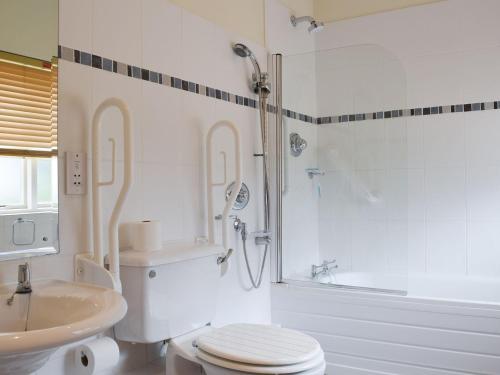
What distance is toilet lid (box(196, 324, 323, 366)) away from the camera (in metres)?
1.52

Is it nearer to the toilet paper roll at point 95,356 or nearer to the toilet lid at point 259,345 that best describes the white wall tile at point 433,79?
the toilet lid at point 259,345

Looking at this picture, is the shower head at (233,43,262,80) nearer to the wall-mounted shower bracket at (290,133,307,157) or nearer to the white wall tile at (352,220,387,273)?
the wall-mounted shower bracket at (290,133,307,157)

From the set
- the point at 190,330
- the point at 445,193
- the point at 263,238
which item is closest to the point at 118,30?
the point at 190,330

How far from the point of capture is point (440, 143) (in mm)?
2930

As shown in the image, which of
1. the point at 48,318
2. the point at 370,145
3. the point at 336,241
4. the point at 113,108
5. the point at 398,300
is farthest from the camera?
the point at 336,241

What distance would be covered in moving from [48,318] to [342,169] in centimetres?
192

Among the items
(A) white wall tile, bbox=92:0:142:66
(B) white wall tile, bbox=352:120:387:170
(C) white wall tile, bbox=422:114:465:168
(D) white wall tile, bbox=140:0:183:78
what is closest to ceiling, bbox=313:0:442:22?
(C) white wall tile, bbox=422:114:465:168

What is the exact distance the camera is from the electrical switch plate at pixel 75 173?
5.04 ft

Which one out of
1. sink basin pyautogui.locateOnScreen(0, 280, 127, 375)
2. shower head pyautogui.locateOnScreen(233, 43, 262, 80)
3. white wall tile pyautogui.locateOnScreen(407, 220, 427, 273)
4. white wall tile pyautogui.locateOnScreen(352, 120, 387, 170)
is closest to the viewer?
sink basin pyautogui.locateOnScreen(0, 280, 127, 375)

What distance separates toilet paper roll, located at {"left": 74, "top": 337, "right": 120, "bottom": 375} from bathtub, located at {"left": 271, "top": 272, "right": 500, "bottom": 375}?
1.22 meters

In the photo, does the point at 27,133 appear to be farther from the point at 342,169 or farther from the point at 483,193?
the point at 483,193

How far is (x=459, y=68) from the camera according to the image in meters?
2.89

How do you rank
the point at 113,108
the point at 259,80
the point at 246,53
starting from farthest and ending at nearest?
the point at 259,80 < the point at 246,53 < the point at 113,108

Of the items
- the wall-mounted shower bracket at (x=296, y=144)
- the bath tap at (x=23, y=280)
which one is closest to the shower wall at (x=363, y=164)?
the wall-mounted shower bracket at (x=296, y=144)
